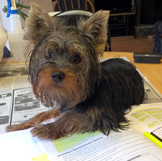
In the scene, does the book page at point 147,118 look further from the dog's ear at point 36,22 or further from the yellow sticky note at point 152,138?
the dog's ear at point 36,22

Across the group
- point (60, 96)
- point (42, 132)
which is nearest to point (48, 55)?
point (60, 96)

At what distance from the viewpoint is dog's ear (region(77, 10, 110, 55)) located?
873mm

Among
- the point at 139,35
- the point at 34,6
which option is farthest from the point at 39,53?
the point at 139,35

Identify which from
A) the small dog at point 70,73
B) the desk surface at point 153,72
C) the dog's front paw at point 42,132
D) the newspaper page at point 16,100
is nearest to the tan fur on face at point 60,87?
the small dog at point 70,73

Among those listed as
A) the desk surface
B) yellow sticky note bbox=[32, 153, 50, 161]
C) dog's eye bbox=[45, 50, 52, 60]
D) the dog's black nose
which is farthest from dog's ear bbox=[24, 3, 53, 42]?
the desk surface

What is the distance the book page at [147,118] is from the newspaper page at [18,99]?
0.47 ft

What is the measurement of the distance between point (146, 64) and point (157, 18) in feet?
17.0

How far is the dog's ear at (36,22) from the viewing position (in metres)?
0.87

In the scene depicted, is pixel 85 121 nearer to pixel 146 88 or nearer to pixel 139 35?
pixel 146 88

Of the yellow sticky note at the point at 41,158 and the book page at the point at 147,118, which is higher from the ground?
the yellow sticky note at the point at 41,158

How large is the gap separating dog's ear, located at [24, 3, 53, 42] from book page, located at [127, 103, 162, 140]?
1.90ft

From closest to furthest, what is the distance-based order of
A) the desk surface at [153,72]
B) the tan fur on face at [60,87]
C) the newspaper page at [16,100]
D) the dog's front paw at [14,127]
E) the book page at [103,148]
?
the book page at [103,148]
the tan fur on face at [60,87]
the dog's front paw at [14,127]
the newspaper page at [16,100]
the desk surface at [153,72]

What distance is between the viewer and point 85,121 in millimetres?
886

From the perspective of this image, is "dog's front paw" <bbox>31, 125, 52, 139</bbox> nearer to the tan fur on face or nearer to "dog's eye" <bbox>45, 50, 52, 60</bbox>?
the tan fur on face
